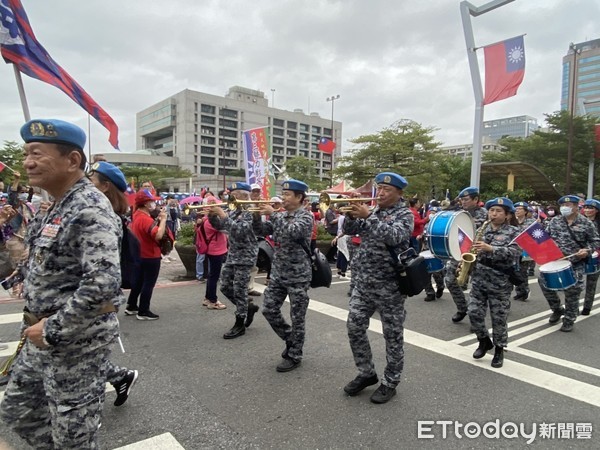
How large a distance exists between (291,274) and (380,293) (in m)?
1.09

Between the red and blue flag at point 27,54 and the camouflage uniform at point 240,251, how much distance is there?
2752 mm

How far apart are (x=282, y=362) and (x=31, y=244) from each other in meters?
2.91

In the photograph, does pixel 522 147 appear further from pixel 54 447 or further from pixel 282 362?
pixel 54 447

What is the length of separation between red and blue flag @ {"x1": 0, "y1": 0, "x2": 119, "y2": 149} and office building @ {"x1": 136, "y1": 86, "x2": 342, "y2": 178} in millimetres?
78386

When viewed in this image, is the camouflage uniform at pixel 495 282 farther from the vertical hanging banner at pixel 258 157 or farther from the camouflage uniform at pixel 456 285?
the vertical hanging banner at pixel 258 157

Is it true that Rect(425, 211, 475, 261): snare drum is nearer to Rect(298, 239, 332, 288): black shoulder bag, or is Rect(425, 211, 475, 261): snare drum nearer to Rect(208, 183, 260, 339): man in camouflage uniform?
Rect(298, 239, 332, 288): black shoulder bag

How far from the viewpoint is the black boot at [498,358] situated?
432 centimetres

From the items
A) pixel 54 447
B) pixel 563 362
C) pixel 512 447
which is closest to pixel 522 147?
pixel 563 362

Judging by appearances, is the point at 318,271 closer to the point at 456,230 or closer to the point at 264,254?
the point at 264,254

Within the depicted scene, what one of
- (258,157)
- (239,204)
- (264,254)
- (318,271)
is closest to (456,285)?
(318,271)

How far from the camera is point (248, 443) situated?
2846mm

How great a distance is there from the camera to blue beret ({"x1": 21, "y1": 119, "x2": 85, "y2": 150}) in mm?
1859

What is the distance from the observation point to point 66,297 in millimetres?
1853

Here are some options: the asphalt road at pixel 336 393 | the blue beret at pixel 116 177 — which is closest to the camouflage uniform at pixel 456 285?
the asphalt road at pixel 336 393
